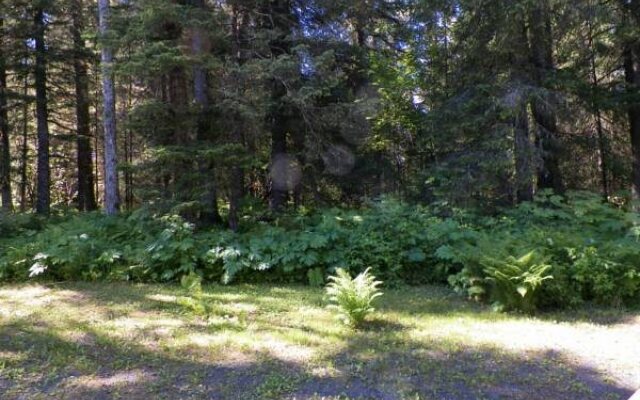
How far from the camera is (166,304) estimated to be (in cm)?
590

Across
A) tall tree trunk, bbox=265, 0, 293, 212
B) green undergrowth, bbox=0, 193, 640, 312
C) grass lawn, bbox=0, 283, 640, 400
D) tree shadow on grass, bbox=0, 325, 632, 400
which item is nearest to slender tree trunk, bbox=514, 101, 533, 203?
green undergrowth, bbox=0, 193, 640, 312

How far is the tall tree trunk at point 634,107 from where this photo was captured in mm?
11430

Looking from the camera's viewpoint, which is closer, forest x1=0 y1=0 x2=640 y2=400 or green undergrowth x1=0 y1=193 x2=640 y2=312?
forest x1=0 y1=0 x2=640 y2=400

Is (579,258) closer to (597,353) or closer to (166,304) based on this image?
(597,353)

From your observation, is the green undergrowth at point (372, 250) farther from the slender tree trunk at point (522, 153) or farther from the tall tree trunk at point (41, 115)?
the tall tree trunk at point (41, 115)

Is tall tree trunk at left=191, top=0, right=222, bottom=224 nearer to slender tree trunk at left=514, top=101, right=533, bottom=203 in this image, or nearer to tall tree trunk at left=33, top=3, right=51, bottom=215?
slender tree trunk at left=514, top=101, right=533, bottom=203

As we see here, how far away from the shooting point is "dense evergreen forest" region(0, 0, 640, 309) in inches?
281

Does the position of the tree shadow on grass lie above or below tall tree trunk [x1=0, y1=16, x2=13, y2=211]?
below

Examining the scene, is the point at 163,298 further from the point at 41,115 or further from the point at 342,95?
the point at 41,115

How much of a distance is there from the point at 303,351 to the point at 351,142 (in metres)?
7.82

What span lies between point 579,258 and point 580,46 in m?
8.09

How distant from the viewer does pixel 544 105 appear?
390 inches

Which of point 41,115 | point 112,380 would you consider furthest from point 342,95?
point 41,115

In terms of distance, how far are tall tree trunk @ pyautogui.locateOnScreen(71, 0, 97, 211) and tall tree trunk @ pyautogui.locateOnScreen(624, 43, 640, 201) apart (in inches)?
608
